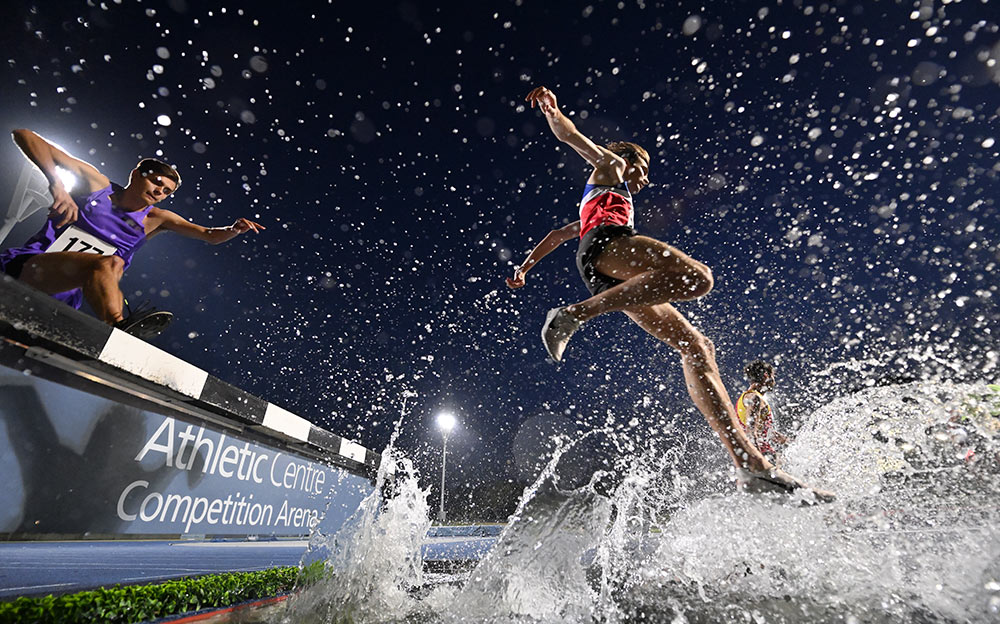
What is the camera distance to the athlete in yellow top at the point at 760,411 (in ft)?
13.5

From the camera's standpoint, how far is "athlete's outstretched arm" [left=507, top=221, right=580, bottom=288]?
3.45m

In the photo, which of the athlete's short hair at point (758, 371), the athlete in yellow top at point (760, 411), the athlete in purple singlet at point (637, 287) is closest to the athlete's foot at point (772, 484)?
the athlete in purple singlet at point (637, 287)

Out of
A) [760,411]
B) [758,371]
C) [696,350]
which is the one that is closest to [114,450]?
[696,350]

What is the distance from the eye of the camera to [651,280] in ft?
7.70

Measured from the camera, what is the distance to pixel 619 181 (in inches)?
112

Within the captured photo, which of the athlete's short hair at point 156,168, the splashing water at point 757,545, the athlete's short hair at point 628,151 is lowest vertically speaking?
the splashing water at point 757,545

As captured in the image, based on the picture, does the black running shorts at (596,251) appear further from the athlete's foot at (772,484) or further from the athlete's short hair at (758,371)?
the athlete's short hair at (758,371)

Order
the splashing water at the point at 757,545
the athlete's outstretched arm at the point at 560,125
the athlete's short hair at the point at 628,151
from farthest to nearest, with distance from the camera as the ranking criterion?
the athlete's short hair at the point at 628,151, the athlete's outstretched arm at the point at 560,125, the splashing water at the point at 757,545

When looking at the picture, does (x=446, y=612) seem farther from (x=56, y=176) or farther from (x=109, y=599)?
(x=56, y=176)

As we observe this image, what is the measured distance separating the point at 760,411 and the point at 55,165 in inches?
266

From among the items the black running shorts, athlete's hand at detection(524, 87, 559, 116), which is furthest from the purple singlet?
the black running shorts

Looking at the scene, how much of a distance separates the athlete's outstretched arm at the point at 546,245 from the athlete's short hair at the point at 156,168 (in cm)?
351

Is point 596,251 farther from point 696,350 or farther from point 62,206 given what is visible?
point 62,206

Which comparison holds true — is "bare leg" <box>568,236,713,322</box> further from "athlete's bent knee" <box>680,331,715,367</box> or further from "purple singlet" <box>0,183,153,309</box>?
"purple singlet" <box>0,183,153,309</box>
